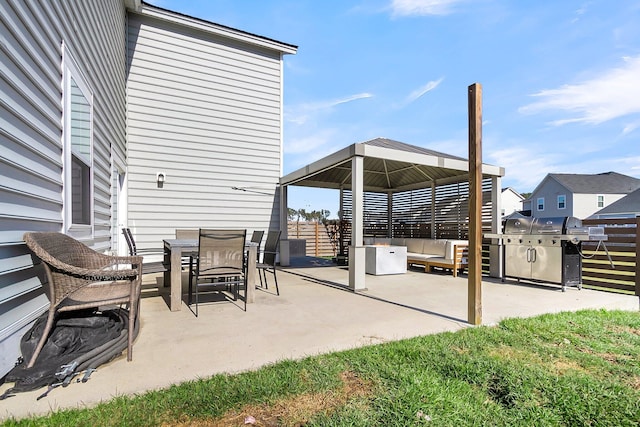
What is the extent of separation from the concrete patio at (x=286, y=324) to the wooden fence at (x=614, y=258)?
543mm

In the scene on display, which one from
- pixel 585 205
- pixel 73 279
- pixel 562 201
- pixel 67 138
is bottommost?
pixel 73 279

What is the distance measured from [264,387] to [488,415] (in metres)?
1.27

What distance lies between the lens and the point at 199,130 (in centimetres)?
752

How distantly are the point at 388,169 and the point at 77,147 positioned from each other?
23.6ft

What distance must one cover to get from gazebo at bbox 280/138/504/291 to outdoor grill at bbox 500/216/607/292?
79 centimetres

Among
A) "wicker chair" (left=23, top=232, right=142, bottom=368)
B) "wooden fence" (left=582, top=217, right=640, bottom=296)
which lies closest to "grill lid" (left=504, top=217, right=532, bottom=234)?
"wooden fence" (left=582, top=217, right=640, bottom=296)

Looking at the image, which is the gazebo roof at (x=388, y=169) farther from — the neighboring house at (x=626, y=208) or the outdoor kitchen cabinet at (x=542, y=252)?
the neighboring house at (x=626, y=208)

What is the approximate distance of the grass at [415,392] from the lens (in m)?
1.66

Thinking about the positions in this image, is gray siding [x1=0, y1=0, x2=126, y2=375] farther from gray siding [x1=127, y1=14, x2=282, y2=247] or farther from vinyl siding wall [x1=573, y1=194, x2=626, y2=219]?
vinyl siding wall [x1=573, y1=194, x2=626, y2=219]

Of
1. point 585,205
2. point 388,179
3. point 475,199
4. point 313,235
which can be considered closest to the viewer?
point 475,199

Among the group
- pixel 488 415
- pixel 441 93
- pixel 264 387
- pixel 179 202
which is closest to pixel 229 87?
pixel 179 202

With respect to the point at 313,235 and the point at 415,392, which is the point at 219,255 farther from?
the point at 313,235

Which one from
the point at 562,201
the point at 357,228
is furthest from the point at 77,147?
the point at 562,201

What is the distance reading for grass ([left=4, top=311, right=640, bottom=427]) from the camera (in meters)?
1.66
